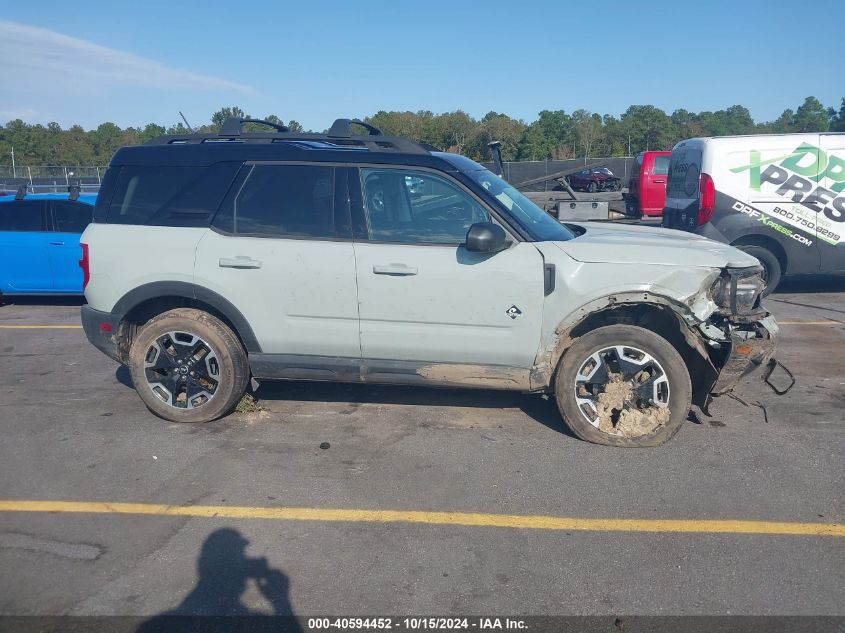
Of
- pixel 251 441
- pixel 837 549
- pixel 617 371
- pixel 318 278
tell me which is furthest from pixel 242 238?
pixel 837 549

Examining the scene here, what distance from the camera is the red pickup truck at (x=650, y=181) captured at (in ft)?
61.1

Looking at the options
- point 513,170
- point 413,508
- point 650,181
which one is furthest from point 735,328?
point 513,170

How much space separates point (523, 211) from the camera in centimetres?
527

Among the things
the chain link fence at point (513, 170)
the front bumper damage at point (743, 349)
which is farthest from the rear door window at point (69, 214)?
the chain link fence at point (513, 170)

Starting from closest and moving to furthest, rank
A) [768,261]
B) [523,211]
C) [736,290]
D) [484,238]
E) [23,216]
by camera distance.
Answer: [484,238] < [736,290] < [523,211] < [768,261] < [23,216]

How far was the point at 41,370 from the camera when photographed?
700cm

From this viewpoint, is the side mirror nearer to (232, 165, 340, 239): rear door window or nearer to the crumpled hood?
the crumpled hood

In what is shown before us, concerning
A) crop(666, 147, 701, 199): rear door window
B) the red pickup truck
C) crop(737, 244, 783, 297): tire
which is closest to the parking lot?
crop(737, 244, 783, 297): tire

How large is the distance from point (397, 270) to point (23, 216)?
24.8ft

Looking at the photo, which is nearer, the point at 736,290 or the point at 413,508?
the point at 413,508

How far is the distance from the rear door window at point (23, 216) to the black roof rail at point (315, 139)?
5.36 metres

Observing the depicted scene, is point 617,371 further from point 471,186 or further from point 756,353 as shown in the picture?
point 471,186

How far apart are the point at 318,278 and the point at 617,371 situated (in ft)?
7.01

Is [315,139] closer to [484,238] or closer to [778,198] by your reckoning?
[484,238]
